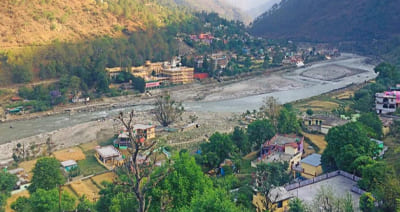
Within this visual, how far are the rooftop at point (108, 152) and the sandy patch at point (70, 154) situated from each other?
108cm

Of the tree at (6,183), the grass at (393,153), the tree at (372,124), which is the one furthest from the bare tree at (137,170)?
the tree at (372,124)

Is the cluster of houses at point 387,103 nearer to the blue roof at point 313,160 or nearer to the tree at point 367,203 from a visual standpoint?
the blue roof at point 313,160

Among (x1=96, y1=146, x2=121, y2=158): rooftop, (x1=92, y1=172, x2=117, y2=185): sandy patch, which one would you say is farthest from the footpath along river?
(x1=92, y1=172, x2=117, y2=185): sandy patch

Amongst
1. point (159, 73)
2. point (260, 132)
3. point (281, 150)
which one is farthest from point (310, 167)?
point (159, 73)

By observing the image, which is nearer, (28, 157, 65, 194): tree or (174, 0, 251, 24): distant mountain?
(28, 157, 65, 194): tree

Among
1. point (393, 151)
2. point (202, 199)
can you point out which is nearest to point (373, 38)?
point (393, 151)

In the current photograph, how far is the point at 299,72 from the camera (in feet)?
152

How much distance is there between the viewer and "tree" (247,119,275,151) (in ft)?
59.0

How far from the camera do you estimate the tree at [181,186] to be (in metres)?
8.16

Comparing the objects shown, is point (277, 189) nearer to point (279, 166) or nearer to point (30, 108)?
point (279, 166)

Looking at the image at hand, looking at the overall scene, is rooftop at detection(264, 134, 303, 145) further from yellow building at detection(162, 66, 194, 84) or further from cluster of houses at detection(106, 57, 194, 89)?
yellow building at detection(162, 66, 194, 84)

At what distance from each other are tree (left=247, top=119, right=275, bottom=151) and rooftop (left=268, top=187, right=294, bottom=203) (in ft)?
24.8

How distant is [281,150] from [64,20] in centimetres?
3464

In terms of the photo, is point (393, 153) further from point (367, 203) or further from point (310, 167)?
point (367, 203)
